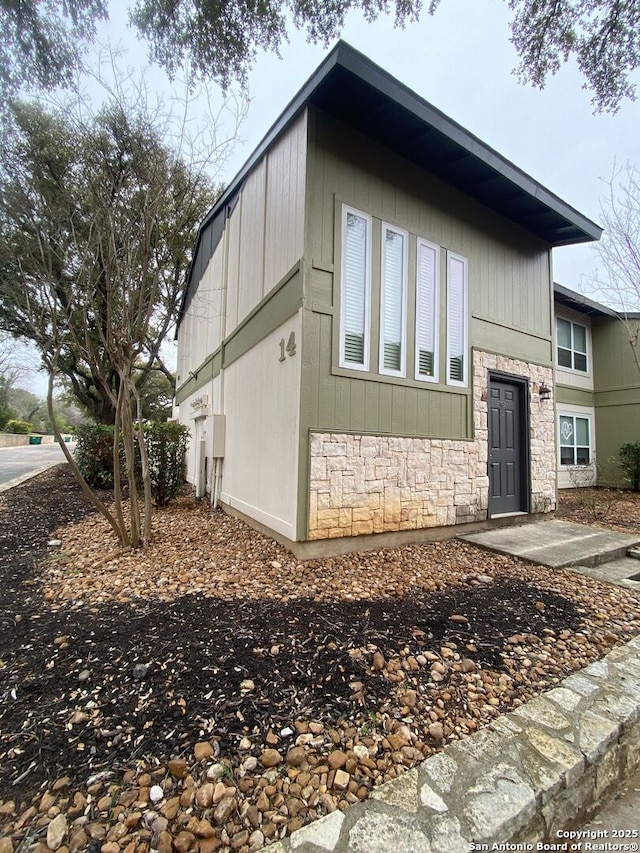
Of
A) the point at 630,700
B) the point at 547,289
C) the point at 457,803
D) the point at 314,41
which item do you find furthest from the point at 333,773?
the point at 547,289

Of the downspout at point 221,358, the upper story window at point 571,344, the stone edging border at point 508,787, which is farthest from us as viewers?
the upper story window at point 571,344

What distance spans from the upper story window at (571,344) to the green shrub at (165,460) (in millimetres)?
9778

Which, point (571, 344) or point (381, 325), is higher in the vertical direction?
point (571, 344)

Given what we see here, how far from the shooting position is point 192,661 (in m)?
2.05

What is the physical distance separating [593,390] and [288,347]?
10711mm

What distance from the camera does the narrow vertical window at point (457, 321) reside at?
16.7 ft

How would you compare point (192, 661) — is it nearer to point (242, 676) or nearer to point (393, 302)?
point (242, 676)

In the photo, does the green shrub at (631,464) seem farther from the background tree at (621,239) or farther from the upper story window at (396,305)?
the upper story window at (396,305)

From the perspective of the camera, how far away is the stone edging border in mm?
1182

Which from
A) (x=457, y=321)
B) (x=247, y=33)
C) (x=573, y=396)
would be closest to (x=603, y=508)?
(x=573, y=396)

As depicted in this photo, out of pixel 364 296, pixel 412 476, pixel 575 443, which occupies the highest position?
pixel 364 296

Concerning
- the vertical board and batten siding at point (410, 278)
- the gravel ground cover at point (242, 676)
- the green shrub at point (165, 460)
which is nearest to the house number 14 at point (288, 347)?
the vertical board and batten siding at point (410, 278)

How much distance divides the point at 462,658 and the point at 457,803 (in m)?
0.99

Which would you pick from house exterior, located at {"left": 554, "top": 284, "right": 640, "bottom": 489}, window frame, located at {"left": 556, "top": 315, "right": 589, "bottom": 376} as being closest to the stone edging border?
house exterior, located at {"left": 554, "top": 284, "right": 640, "bottom": 489}
